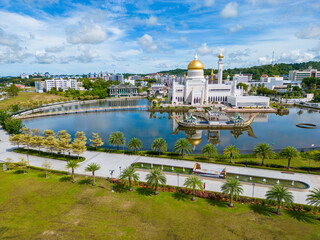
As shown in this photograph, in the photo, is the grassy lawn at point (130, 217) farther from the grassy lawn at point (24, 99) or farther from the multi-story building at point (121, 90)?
the multi-story building at point (121, 90)

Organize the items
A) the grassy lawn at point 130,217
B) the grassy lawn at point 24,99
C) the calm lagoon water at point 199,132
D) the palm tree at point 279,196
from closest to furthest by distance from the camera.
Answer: the grassy lawn at point 130,217
the palm tree at point 279,196
the calm lagoon water at point 199,132
the grassy lawn at point 24,99

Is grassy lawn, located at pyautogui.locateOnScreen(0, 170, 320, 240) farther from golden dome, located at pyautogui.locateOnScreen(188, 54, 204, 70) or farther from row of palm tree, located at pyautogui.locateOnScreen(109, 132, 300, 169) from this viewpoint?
golden dome, located at pyautogui.locateOnScreen(188, 54, 204, 70)

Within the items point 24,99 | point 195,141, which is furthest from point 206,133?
point 24,99

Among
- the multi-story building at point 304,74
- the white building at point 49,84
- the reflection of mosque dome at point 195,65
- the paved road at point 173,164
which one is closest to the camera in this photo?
the paved road at point 173,164

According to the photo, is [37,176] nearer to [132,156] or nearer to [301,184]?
[132,156]

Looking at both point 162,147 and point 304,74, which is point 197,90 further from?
point 304,74

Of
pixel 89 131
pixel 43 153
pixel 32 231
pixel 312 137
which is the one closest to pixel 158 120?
pixel 89 131

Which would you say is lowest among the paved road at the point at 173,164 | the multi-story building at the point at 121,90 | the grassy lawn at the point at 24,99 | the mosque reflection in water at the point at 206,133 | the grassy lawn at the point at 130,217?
the grassy lawn at the point at 130,217

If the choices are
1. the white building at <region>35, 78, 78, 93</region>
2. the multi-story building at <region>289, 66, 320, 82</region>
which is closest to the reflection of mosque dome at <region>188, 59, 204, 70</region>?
the white building at <region>35, 78, 78, 93</region>

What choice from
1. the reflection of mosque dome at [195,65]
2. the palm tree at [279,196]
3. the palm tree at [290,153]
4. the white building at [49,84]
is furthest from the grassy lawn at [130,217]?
the white building at [49,84]
